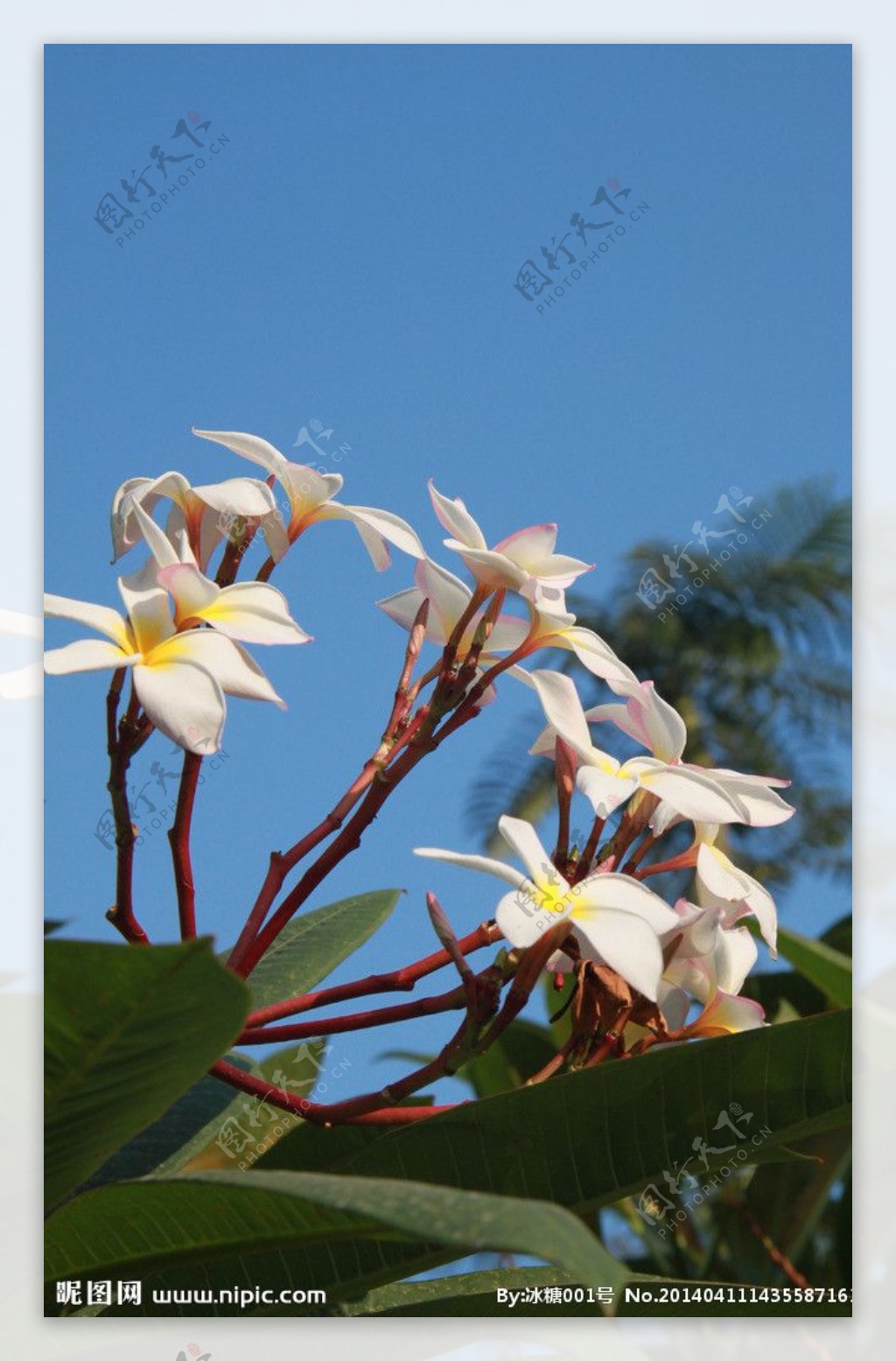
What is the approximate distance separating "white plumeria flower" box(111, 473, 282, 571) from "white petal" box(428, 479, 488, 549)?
0.32ft

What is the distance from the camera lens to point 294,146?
1419 millimetres

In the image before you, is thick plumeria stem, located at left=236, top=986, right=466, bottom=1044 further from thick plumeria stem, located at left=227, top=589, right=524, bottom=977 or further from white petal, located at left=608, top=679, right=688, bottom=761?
white petal, located at left=608, top=679, right=688, bottom=761

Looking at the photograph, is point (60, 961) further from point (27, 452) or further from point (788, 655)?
point (788, 655)

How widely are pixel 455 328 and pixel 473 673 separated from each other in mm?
686

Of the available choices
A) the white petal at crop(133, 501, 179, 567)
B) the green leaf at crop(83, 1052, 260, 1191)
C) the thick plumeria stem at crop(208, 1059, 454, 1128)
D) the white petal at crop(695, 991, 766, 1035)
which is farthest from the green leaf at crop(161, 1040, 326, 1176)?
the white petal at crop(133, 501, 179, 567)

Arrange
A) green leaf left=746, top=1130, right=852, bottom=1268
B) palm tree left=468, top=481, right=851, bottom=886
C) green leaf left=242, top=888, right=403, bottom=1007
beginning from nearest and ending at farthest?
green leaf left=242, top=888, right=403, bottom=1007 → green leaf left=746, top=1130, right=852, bottom=1268 → palm tree left=468, top=481, right=851, bottom=886

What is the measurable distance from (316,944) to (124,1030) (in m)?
0.45

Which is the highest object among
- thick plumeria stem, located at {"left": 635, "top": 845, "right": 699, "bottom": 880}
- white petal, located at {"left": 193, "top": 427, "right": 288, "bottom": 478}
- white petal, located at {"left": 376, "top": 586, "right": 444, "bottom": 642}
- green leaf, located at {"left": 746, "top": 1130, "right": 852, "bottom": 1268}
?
white petal, located at {"left": 193, "top": 427, "right": 288, "bottom": 478}

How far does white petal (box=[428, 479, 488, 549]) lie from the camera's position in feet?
2.76

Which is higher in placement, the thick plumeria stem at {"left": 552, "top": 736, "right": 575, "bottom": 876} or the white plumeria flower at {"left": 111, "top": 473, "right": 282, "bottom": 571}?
the white plumeria flower at {"left": 111, "top": 473, "right": 282, "bottom": 571}

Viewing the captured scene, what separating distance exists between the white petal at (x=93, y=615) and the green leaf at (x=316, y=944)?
12.8 inches

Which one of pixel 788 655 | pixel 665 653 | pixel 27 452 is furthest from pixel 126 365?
pixel 665 653

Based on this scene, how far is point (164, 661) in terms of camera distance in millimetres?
706

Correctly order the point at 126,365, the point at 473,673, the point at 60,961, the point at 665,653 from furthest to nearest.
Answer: the point at 665,653
the point at 126,365
the point at 473,673
the point at 60,961
